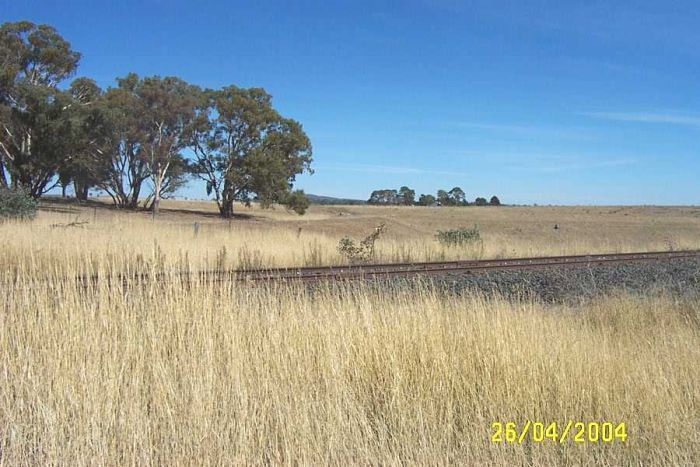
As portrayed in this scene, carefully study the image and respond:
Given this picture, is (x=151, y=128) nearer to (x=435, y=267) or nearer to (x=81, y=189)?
(x=81, y=189)

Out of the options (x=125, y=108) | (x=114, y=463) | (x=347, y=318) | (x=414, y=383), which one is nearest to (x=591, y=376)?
(x=414, y=383)

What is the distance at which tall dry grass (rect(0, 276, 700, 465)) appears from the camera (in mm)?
3479

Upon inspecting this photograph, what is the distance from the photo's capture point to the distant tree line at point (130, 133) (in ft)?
129

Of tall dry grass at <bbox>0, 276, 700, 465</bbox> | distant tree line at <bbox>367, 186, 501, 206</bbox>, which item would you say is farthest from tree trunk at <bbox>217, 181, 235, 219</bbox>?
distant tree line at <bbox>367, 186, 501, 206</bbox>

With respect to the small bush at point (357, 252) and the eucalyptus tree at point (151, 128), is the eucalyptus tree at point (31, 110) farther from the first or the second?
the small bush at point (357, 252)

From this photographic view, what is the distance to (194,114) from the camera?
1980 inches

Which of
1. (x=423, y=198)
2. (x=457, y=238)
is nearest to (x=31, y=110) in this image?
(x=457, y=238)

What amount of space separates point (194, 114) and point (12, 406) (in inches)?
1944

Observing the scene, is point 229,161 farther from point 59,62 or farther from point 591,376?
point 591,376

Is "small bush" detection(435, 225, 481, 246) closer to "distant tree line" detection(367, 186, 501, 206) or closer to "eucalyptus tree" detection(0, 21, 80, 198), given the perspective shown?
Result: "eucalyptus tree" detection(0, 21, 80, 198)

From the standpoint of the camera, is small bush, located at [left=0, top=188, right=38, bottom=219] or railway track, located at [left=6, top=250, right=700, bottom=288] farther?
small bush, located at [left=0, top=188, right=38, bottom=219]

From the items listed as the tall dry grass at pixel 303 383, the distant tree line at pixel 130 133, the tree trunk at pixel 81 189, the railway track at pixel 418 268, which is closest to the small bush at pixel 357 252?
the railway track at pixel 418 268
